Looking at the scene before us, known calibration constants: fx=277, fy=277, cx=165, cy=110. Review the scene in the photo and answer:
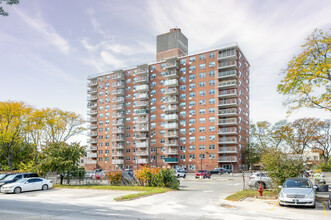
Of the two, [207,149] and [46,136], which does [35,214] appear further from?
[207,149]

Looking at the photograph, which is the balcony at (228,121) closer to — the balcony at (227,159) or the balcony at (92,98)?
the balcony at (227,159)

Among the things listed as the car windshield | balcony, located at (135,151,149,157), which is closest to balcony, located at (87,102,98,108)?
balcony, located at (135,151,149,157)

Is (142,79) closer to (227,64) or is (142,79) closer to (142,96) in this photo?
(142,96)

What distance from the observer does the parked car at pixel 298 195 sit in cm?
1466

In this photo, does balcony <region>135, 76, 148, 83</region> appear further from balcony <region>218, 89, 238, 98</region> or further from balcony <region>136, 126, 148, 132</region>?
balcony <region>218, 89, 238, 98</region>

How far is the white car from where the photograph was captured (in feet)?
78.1

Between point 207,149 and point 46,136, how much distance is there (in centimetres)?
3830

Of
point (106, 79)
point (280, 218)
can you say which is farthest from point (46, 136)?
point (280, 218)

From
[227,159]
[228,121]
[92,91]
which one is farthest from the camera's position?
[92,91]

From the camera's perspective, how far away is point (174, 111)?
77.2 metres

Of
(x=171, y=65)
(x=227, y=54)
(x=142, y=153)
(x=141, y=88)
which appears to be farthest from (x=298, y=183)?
(x=141, y=88)

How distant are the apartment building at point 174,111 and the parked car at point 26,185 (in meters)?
37.9

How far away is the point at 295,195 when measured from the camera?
1485 cm

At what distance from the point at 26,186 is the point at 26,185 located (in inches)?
3.5
